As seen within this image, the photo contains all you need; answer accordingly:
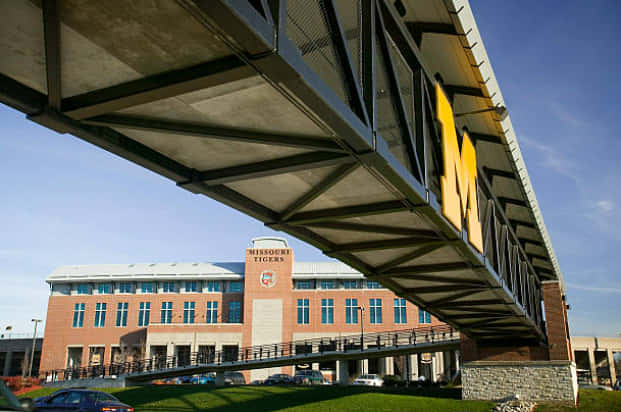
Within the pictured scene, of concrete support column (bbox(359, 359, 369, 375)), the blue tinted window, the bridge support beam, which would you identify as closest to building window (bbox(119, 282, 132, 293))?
concrete support column (bbox(359, 359, 369, 375))

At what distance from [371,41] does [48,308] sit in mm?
78289

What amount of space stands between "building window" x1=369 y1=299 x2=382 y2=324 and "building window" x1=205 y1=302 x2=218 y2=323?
64.5 ft

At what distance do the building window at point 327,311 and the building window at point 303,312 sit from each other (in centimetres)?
191

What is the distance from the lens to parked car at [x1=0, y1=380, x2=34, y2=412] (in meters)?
5.92

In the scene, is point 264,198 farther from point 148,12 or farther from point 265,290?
point 265,290

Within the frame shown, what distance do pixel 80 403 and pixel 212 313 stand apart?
175 ft

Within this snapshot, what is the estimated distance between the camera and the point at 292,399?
3675cm

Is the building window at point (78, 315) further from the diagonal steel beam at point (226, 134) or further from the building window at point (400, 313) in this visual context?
the diagonal steel beam at point (226, 134)

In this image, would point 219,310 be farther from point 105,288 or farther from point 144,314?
point 105,288

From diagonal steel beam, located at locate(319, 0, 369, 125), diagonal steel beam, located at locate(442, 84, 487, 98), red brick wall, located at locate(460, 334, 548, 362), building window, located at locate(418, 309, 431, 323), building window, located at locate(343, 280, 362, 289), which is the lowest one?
red brick wall, located at locate(460, 334, 548, 362)

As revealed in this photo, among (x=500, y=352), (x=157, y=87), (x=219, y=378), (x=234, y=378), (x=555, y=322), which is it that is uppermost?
(x=157, y=87)

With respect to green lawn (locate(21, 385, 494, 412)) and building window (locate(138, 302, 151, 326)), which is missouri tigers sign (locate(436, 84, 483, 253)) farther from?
building window (locate(138, 302, 151, 326))

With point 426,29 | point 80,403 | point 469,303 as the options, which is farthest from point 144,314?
point 426,29

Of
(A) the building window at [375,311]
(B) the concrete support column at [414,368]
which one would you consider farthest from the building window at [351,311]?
(B) the concrete support column at [414,368]
